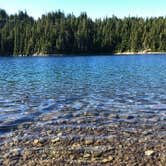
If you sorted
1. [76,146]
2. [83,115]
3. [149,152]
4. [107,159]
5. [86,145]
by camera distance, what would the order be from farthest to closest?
[83,115] < [86,145] < [76,146] < [149,152] < [107,159]

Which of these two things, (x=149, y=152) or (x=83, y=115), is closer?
(x=149, y=152)

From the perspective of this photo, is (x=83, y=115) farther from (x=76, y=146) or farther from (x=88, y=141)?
(x=76, y=146)

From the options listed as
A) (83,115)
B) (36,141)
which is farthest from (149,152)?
(83,115)

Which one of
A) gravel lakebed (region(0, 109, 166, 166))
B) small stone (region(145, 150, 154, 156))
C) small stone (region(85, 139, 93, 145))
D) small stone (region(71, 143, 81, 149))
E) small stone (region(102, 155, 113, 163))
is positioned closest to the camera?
small stone (region(102, 155, 113, 163))

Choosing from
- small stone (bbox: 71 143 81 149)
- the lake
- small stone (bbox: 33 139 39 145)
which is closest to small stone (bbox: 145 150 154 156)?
the lake

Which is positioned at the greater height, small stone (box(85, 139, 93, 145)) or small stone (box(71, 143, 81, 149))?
small stone (box(85, 139, 93, 145))

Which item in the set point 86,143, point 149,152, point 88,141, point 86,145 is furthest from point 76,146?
point 149,152

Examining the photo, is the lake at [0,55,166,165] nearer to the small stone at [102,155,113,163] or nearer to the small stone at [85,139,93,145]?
the small stone at [85,139,93,145]

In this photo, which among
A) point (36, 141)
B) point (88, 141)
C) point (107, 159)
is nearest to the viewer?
point (107, 159)

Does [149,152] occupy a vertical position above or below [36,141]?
above

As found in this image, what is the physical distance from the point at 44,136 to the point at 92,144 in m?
2.52

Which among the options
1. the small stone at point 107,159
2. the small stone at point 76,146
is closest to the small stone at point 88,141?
the small stone at point 76,146

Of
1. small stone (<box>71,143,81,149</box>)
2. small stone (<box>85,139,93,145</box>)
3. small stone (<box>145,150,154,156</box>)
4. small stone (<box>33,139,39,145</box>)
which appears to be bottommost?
small stone (<box>33,139,39,145</box>)

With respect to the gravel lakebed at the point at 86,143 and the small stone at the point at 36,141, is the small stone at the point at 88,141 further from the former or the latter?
the small stone at the point at 36,141
